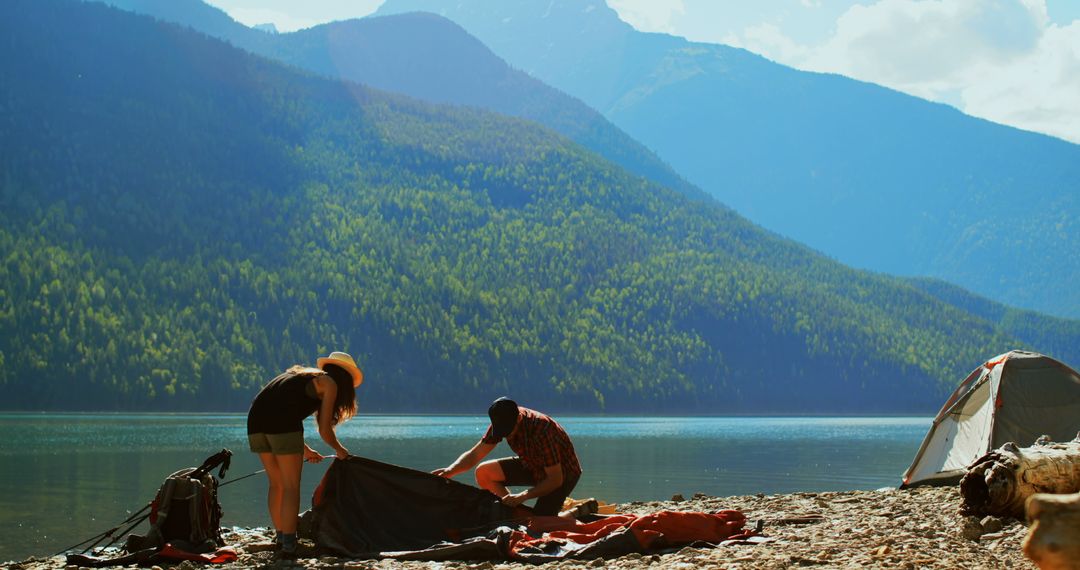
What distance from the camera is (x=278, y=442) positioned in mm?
11531

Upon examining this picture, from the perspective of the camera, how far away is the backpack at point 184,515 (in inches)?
466

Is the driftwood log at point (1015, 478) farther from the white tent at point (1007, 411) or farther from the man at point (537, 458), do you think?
the white tent at point (1007, 411)

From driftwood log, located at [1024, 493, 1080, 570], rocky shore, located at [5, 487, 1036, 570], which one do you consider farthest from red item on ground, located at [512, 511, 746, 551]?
driftwood log, located at [1024, 493, 1080, 570]

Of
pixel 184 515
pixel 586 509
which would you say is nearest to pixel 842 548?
pixel 586 509

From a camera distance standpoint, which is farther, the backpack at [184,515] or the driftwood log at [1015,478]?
the driftwood log at [1015,478]

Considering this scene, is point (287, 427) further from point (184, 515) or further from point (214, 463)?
point (184, 515)

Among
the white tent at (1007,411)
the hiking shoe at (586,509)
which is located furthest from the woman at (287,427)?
the white tent at (1007,411)

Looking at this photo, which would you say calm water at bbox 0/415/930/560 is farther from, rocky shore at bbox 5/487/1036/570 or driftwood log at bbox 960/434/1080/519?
driftwood log at bbox 960/434/1080/519

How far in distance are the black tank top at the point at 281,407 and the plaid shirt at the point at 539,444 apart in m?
2.31

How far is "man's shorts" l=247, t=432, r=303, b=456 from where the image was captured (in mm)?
11516

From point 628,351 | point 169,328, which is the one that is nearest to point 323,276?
point 169,328

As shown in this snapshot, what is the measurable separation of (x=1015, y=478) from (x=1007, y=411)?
23.9 feet

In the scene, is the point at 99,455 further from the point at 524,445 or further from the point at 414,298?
the point at 414,298

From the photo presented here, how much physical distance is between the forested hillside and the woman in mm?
112668
